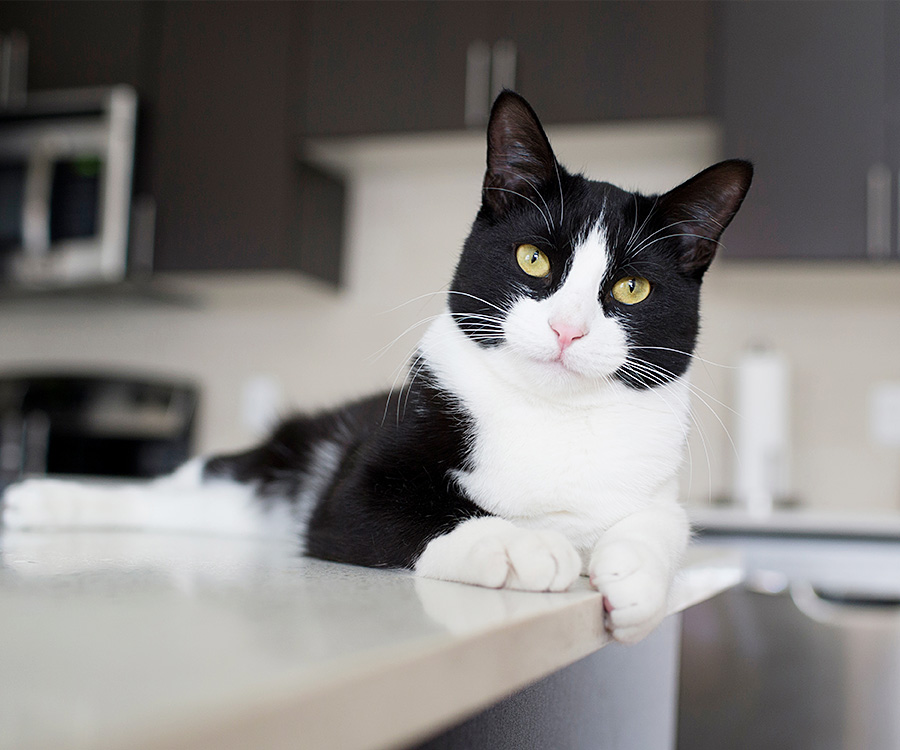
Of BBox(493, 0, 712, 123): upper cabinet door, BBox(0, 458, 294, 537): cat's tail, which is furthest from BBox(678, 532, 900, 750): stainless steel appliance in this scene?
BBox(493, 0, 712, 123): upper cabinet door

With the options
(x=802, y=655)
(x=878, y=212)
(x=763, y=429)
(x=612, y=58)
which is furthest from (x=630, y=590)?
(x=612, y=58)

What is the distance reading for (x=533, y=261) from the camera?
80 centimetres

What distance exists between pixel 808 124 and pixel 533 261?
1.85 m

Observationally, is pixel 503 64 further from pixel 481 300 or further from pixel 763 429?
pixel 481 300

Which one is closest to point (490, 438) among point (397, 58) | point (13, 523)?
point (13, 523)

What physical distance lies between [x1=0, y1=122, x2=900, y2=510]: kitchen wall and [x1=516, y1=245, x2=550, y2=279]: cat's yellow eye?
1428 mm

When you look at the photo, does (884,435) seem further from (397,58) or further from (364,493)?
(364,493)

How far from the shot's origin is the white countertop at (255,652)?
24 centimetres

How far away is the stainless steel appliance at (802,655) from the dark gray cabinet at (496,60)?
1278mm

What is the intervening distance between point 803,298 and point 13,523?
2.31 metres

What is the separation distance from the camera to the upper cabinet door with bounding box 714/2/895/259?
7.45 ft

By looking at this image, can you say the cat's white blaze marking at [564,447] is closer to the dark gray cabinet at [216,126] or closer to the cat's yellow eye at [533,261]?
the cat's yellow eye at [533,261]

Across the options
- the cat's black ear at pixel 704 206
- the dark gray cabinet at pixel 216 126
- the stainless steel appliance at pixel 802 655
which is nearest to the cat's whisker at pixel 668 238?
the cat's black ear at pixel 704 206

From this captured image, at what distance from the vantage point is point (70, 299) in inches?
126
